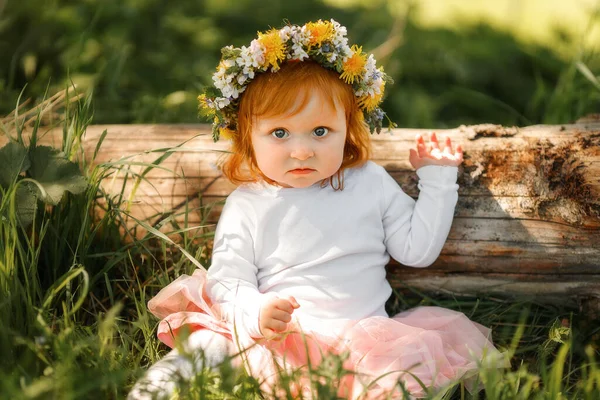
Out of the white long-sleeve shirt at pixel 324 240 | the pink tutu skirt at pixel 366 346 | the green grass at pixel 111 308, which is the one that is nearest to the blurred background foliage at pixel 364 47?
the green grass at pixel 111 308

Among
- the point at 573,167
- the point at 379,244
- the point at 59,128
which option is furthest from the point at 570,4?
the point at 59,128

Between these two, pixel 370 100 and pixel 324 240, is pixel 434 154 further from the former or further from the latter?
pixel 324 240

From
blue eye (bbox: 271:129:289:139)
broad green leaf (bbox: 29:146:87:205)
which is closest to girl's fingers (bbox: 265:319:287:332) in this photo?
blue eye (bbox: 271:129:289:139)

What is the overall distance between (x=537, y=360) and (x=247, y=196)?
1.19m

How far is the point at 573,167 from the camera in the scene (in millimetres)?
2447

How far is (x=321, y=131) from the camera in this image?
2.25 m

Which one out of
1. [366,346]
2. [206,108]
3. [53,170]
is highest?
[206,108]

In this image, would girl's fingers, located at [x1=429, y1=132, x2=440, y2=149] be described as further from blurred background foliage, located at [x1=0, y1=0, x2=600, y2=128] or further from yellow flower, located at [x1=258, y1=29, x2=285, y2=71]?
blurred background foliage, located at [x1=0, y1=0, x2=600, y2=128]

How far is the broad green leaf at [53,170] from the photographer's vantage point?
94.4 inches

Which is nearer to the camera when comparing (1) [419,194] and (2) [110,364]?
(2) [110,364]

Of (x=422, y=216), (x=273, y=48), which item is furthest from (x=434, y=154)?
(x=273, y=48)

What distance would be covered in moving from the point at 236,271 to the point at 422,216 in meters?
0.70

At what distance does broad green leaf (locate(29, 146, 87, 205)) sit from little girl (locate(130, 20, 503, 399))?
51cm

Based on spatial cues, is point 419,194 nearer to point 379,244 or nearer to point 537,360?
point 379,244
